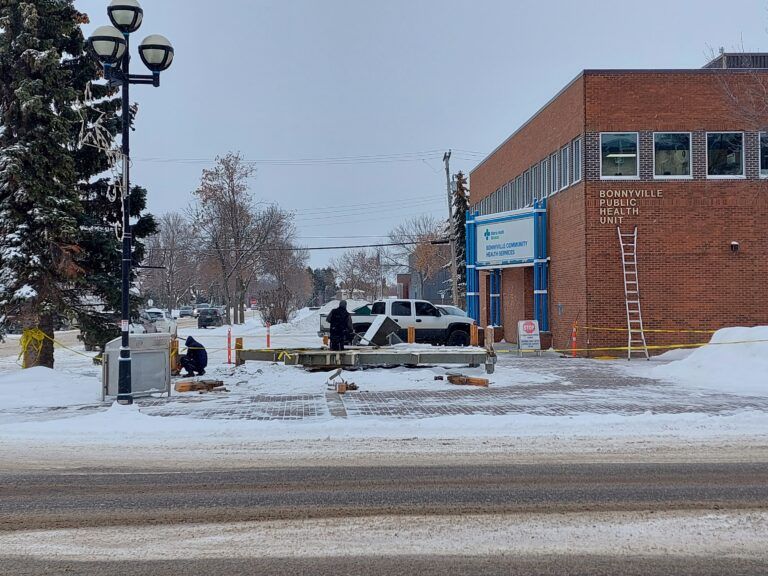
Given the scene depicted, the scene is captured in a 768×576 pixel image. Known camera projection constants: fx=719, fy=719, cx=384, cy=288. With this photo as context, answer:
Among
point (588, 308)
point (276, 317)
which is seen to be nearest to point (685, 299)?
point (588, 308)

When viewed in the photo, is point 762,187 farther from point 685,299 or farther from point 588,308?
point 588,308

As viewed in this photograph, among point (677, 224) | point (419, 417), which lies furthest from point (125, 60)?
point (677, 224)

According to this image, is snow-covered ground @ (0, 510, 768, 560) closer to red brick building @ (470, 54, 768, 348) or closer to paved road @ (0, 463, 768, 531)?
paved road @ (0, 463, 768, 531)

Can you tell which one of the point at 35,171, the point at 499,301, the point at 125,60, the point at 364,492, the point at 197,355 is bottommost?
the point at 364,492

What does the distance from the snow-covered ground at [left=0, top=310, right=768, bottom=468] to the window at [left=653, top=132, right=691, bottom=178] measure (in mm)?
6555

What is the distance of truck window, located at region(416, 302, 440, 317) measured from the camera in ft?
83.3

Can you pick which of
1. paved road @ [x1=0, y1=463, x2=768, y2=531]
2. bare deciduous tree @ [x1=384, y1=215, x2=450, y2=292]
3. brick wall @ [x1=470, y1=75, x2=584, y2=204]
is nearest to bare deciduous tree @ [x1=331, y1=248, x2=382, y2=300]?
bare deciduous tree @ [x1=384, y1=215, x2=450, y2=292]

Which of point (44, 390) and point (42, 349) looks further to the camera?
point (42, 349)

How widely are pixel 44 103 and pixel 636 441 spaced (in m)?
15.7

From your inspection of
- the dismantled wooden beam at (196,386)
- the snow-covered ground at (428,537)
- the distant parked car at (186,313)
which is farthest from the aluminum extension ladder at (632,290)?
the distant parked car at (186,313)

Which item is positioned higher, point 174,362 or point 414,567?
point 174,362

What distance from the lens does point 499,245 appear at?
28531mm

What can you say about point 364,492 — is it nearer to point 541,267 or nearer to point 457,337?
point 457,337

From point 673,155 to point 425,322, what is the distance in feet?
31.9
